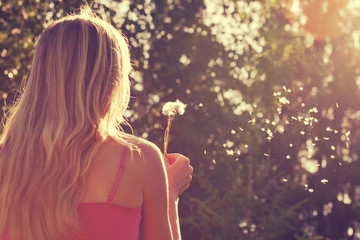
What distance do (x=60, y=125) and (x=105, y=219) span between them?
31 cm

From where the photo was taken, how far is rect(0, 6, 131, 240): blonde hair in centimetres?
172

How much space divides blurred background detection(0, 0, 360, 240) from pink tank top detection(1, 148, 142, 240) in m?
3.92

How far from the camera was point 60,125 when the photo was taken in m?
1.72

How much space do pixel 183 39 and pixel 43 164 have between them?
16.9ft

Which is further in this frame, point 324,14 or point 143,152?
point 324,14

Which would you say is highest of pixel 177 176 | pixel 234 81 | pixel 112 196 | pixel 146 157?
pixel 146 157

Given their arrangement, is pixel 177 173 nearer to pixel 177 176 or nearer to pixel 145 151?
pixel 177 176

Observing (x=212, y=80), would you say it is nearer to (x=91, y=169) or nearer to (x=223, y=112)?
(x=223, y=112)

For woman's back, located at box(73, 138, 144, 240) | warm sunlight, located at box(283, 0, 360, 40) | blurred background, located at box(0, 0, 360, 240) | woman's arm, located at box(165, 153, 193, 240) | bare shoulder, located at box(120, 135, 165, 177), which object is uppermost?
bare shoulder, located at box(120, 135, 165, 177)

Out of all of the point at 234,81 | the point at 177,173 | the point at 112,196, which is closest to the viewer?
the point at 112,196

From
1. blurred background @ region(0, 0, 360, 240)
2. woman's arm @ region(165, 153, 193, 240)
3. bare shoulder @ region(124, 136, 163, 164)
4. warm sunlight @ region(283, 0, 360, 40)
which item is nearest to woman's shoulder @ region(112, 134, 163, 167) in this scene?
bare shoulder @ region(124, 136, 163, 164)

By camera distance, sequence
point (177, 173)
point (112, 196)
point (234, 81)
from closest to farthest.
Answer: point (112, 196)
point (177, 173)
point (234, 81)

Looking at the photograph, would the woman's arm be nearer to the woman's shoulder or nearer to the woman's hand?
the woman's hand

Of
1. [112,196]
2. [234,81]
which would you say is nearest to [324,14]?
[234,81]
